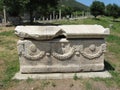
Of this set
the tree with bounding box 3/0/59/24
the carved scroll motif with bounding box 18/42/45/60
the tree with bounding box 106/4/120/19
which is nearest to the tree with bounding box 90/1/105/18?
the tree with bounding box 106/4/120/19

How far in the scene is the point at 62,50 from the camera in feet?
24.0

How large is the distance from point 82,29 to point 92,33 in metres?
0.41

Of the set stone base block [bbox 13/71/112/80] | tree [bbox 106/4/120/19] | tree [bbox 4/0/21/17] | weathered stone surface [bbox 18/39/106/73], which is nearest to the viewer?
stone base block [bbox 13/71/112/80]

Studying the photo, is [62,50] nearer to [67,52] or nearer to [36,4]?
[67,52]

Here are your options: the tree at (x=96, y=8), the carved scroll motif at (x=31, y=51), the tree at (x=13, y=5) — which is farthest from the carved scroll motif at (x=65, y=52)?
the tree at (x=96, y=8)

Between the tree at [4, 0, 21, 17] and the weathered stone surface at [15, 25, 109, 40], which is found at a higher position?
the tree at [4, 0, 21, 17]

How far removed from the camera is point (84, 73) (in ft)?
24.1

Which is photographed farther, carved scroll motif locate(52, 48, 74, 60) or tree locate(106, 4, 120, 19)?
tree locate(106, 4, 120, 19)

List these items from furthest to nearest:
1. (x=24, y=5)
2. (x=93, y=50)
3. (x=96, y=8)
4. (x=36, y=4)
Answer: (x=96, y=8)
(x=36, y=4)
(x=24, y=5)
(x=93, y=50)

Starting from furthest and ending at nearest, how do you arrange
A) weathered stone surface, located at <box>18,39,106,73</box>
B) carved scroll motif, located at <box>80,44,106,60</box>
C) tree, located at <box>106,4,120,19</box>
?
tree, located at <box>106,4,120,19</box> < carved scroll motif, located at <box>80,44,106,60</box> < weathered stone surface, located at <box>18,39,106,73</box>

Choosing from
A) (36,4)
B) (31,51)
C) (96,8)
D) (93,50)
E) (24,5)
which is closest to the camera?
(31,51)

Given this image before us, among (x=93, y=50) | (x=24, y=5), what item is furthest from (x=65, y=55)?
(x=24, y=5)

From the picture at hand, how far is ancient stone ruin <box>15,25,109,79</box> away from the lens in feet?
23.5

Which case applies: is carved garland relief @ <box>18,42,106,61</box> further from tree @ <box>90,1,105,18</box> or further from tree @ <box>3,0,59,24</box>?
tree @ <box>90,1,105,18</box>
